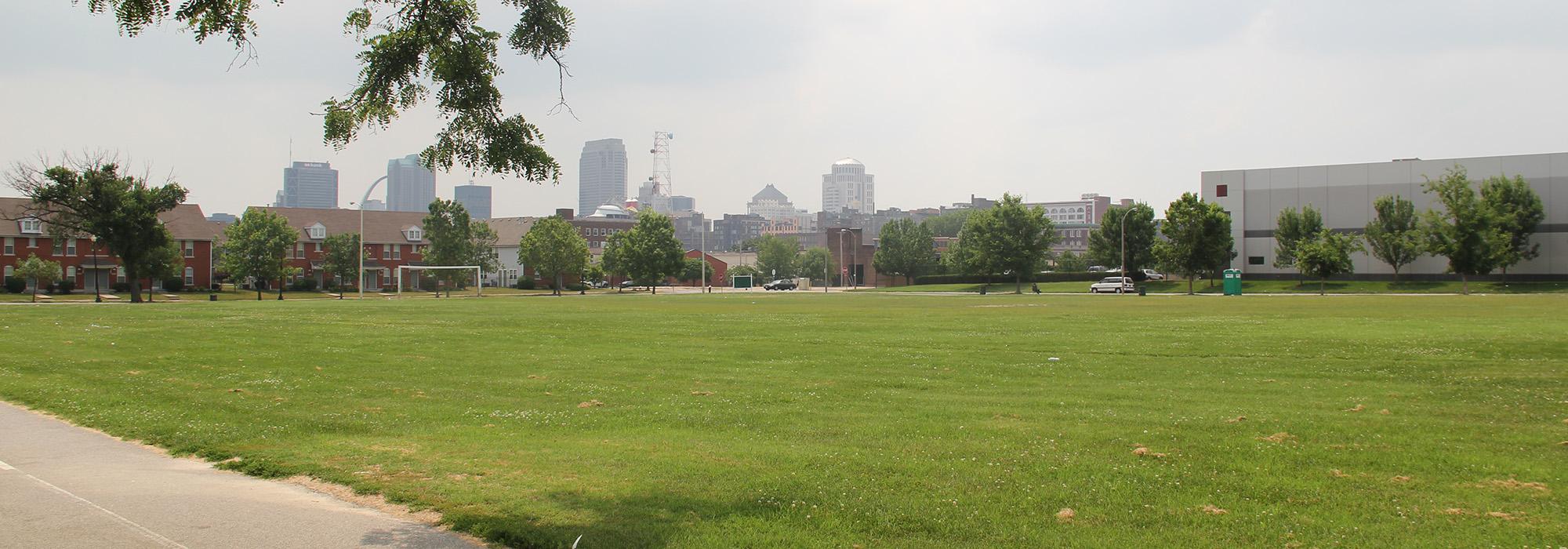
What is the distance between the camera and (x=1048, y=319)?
37875 mm

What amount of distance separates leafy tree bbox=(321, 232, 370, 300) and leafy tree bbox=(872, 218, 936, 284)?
7292cm

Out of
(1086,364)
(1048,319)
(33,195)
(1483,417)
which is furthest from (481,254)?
(1483,417)

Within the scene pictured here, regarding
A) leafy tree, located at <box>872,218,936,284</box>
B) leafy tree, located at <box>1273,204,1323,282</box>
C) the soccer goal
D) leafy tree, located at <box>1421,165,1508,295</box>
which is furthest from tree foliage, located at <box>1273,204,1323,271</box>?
the soccer goal

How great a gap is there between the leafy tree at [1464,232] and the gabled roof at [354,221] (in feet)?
355

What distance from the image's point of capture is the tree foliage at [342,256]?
384 feet

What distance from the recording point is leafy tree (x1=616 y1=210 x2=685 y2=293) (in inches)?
4705

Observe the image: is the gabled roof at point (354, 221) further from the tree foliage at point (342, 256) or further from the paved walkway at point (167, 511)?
the paved walkway at point (167, 511)

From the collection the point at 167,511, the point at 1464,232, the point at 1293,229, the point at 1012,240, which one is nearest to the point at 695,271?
the point at 1012,240

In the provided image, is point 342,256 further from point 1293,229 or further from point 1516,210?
point 1516,210

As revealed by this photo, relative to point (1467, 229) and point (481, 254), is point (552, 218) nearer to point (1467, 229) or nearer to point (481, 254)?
point (481, 254)

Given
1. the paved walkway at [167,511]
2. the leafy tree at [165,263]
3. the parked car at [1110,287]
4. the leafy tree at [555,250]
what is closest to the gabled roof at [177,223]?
the leafy tree at [165,263]

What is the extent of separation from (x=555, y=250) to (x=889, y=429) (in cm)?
10990

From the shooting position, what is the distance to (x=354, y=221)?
134 metres

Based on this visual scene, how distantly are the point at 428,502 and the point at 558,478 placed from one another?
4.36 feet
